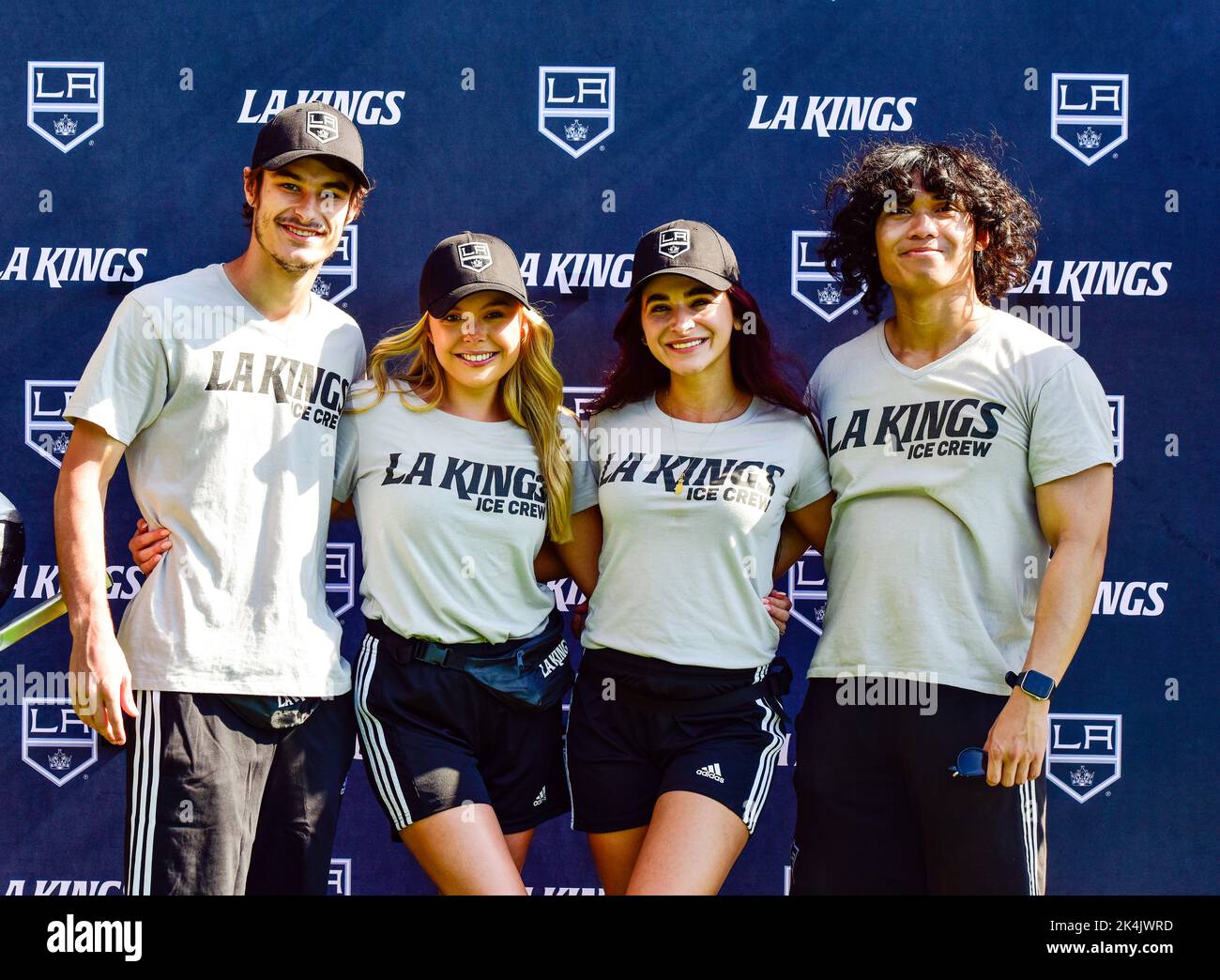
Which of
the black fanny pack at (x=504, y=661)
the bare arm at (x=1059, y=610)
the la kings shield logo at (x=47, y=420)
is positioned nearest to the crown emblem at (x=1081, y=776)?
the bare arm at (x=1059, y=610)

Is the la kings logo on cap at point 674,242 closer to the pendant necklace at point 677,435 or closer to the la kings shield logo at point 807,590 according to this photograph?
the pendant necklace at point 677,435

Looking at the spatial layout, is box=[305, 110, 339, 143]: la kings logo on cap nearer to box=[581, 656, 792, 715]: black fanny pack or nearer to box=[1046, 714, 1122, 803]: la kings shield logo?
box=[581, 656, 792, 715]: black fanny pack

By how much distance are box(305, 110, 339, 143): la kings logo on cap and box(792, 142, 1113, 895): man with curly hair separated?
1.40 metres

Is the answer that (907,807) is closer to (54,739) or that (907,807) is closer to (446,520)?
(446,520)

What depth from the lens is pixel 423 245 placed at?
10.6 feet

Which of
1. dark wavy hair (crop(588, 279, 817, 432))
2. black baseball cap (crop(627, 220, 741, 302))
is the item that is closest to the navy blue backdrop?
dark wavy hair (crop(588, 279, 817, 432))

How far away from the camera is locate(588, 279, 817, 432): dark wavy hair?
2.66 m

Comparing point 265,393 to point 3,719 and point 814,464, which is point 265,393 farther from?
point 3,719

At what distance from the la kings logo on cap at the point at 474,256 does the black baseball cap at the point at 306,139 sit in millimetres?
327

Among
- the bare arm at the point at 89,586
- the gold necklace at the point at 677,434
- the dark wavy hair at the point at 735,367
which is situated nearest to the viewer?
the bare arm at the point at 89,586

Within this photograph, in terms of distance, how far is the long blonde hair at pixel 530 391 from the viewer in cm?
258

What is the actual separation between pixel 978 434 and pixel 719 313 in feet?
2.29

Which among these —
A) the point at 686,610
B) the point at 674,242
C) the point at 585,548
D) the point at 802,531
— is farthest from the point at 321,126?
the point at 802,531

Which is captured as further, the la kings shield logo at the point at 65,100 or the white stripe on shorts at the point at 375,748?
the la kings shield logo at the point at 65,100
